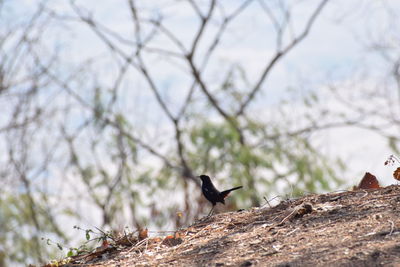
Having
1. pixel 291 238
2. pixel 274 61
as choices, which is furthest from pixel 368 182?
pixel 274 61

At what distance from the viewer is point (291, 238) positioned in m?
4.03

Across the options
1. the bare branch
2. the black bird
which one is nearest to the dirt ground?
the black bird

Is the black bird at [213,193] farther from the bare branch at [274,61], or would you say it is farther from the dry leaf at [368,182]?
the bare branch at [274,61]

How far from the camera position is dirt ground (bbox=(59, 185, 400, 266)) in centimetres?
362

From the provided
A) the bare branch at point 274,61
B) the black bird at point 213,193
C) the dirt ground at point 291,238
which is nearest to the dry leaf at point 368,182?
the dirt ground at point 291,238

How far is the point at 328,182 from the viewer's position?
14.6 meters

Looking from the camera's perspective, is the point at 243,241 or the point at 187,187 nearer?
the point at 243,241

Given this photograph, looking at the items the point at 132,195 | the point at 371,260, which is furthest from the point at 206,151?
the point at 371,260

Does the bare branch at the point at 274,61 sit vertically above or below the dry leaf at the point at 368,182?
above

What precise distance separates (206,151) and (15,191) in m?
5.08

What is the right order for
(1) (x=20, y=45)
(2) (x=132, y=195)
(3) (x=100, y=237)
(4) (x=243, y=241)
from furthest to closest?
(2) (x=132, y=195) → (1) (x=20, y=45) → (3) (x=100, y=237) → (4) (x=243, y=241)

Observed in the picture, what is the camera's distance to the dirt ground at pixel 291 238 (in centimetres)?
362

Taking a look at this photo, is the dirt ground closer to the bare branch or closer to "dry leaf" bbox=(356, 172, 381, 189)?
"dry leaf" bbox=(356, 172, 381, 189)

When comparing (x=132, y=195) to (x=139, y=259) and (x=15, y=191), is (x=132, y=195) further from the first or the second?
(x=139, y=259)
